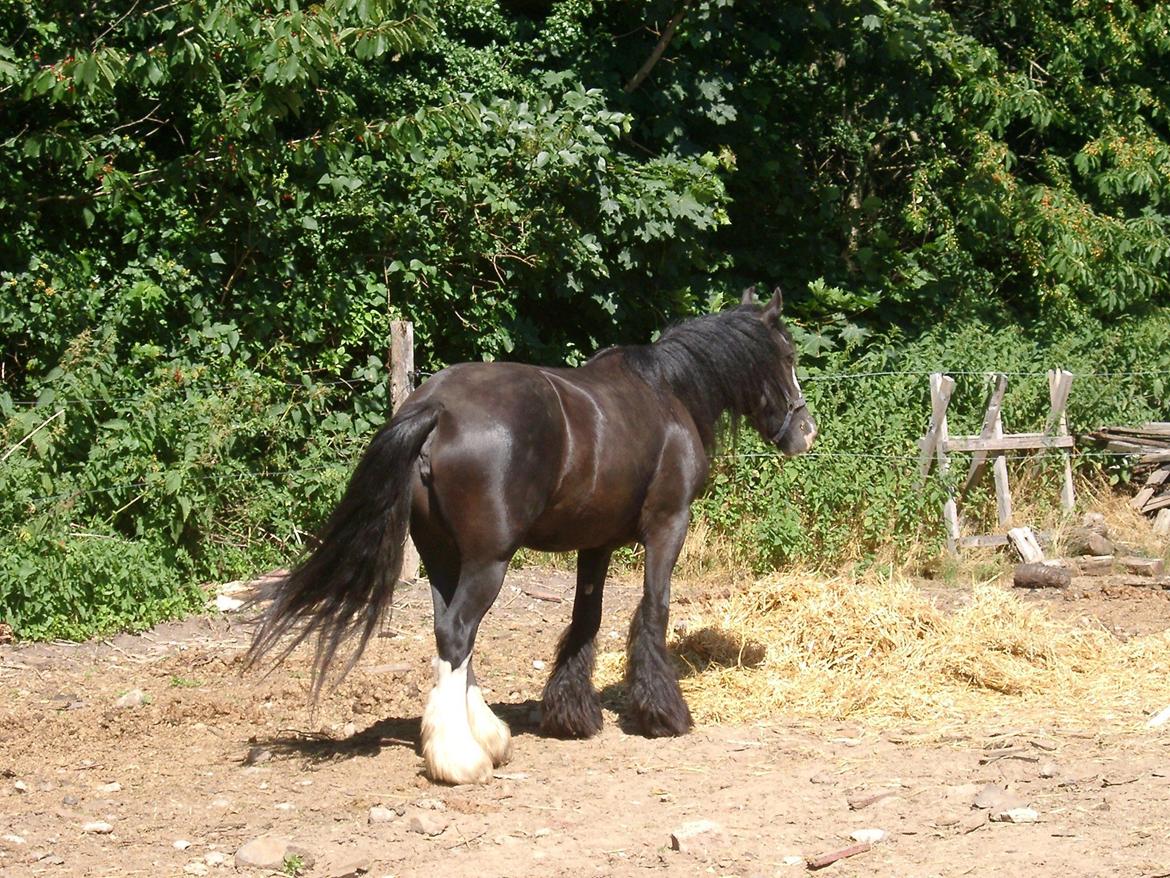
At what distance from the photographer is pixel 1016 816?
4695mm

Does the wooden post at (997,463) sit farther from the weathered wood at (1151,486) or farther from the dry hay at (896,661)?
the dry hay at (896,661)

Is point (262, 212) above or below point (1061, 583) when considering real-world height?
above

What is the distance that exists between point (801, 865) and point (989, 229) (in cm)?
1052

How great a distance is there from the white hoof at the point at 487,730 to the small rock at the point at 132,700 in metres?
1.89

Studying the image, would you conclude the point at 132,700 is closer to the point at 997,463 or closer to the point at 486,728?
the point at 486,728

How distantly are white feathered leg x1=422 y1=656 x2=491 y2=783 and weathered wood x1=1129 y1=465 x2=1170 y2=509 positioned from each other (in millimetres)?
7444

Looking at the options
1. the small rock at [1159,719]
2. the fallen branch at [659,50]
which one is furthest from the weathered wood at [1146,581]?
the fallen branch at [659,50]

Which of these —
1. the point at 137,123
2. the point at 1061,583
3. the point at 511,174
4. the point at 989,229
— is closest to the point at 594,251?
the point at 511,174

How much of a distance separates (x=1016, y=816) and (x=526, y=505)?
2179mm

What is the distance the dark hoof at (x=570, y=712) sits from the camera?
6.12 metres

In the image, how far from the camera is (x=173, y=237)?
9.42 meters

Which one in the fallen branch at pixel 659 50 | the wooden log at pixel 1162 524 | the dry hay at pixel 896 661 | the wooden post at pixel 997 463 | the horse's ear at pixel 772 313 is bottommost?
the wooden log at pixel 1162 524

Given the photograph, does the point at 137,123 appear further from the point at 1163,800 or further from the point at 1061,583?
the point at 1163,800

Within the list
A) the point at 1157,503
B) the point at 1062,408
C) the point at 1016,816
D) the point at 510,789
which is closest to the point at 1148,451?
the point at 1157,503
